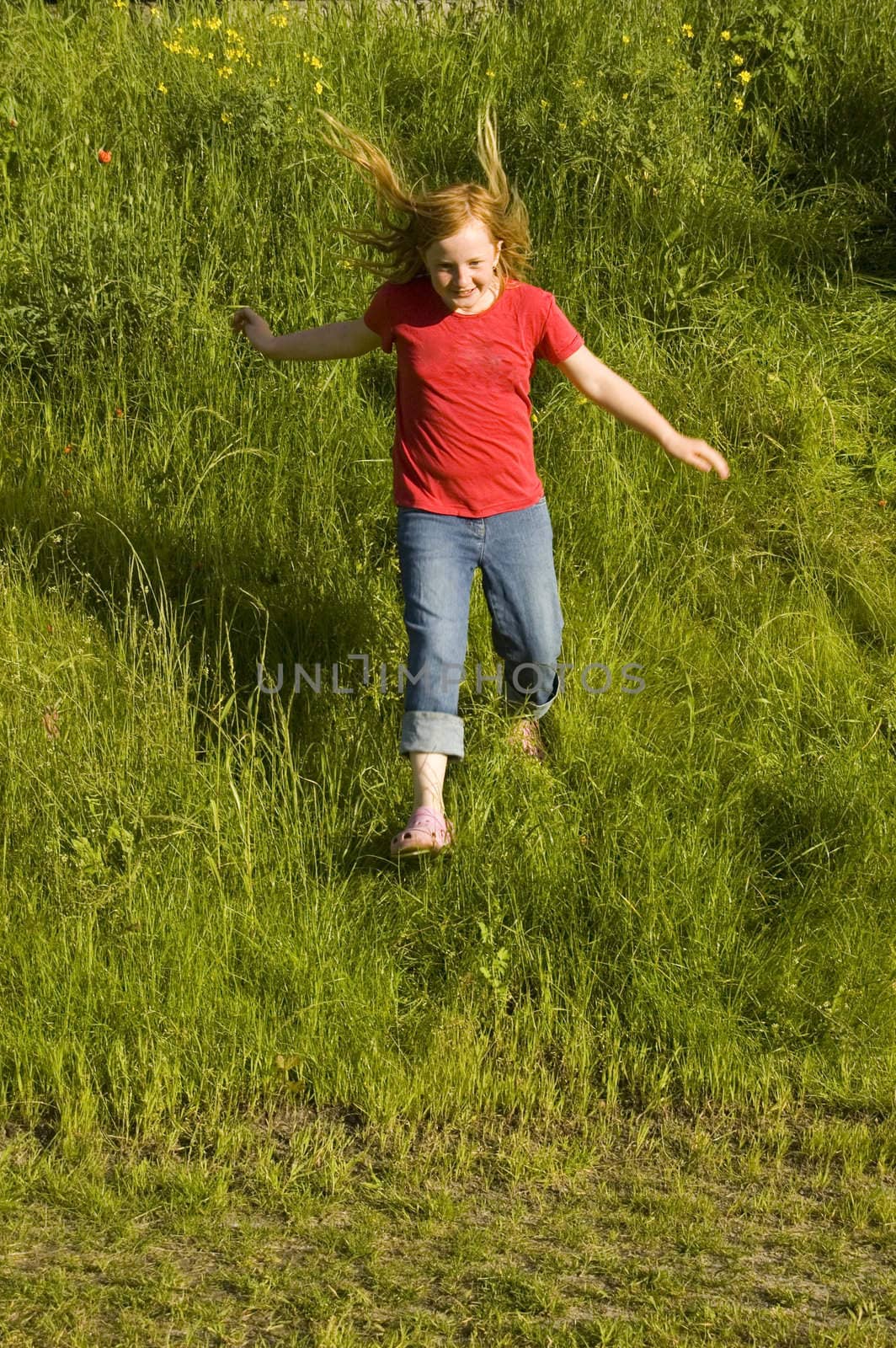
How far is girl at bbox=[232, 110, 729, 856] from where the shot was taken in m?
3.49

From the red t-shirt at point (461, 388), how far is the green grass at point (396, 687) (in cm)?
64

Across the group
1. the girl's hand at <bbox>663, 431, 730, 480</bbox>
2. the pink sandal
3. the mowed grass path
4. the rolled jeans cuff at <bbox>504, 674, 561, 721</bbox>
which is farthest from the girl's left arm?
the mowed grass path

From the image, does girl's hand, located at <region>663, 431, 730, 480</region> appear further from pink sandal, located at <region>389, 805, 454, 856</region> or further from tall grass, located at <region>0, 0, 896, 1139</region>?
pink sandal, located at <region>389, 805, 454, 856</region>

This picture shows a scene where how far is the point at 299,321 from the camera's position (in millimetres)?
5168

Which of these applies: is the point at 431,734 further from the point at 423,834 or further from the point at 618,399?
the point at 618,399

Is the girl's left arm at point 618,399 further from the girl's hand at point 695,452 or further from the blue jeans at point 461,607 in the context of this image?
the blue jeans at point 461,607

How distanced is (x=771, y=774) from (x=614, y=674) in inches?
23.3

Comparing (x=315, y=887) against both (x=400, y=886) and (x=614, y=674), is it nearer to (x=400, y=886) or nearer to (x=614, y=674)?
(x=400, y=886)

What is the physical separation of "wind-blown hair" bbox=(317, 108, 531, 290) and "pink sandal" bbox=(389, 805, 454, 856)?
1.40 metres

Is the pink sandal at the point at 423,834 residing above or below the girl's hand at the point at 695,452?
below

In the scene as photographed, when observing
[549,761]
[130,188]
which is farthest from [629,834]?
[130,188]

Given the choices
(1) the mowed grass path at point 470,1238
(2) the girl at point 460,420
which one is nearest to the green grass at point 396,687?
(1) the mowed grass path at point 470,1238

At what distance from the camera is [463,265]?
348 cm

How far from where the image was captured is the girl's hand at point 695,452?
359 cm
